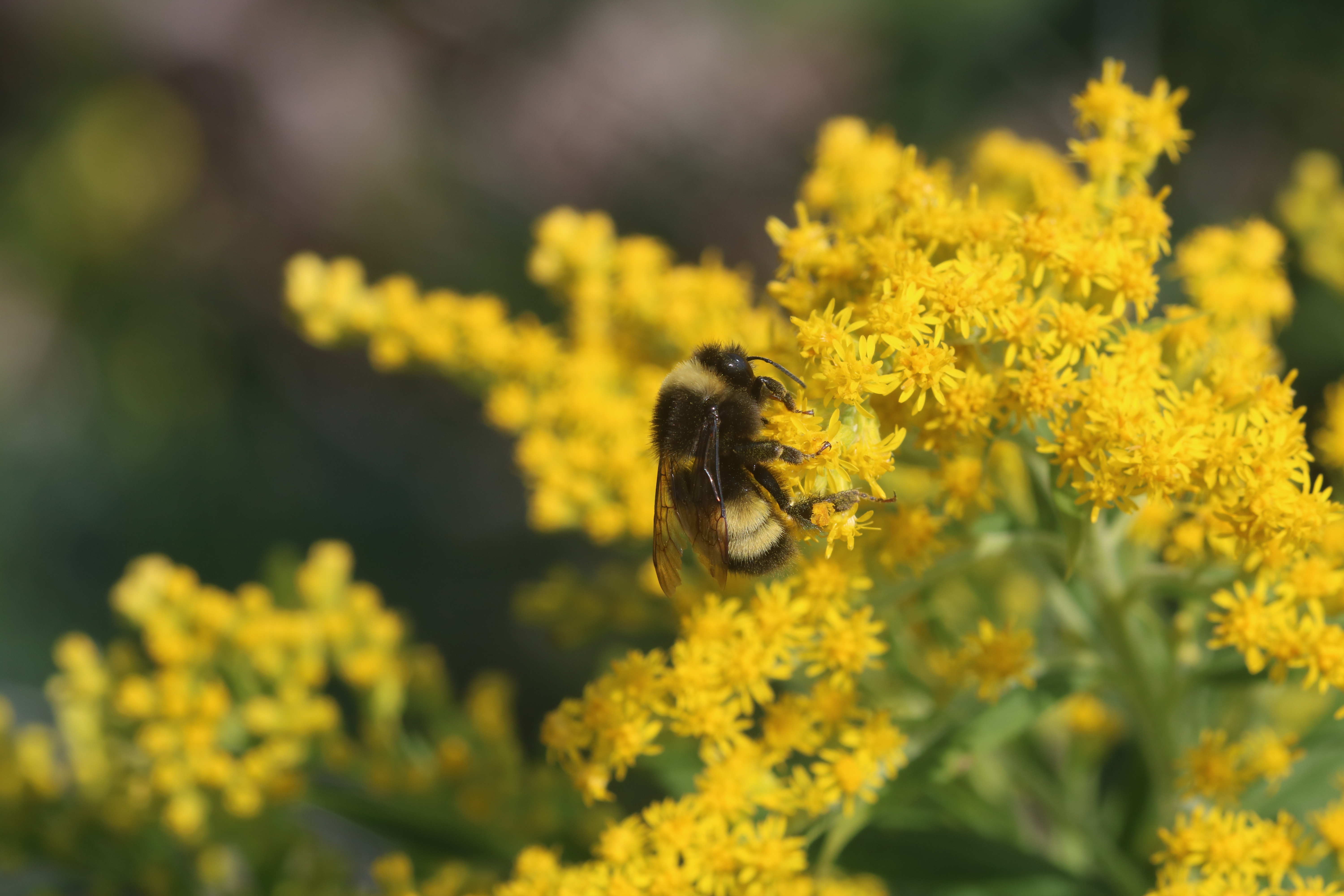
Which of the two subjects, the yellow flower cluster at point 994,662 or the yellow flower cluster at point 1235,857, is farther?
the yellow flower cluster at point 994,662

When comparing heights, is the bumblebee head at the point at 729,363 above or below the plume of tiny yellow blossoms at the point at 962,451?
above

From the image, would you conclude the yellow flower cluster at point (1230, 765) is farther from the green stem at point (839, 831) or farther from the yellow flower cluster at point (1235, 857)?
the green stem at point (839, 831)

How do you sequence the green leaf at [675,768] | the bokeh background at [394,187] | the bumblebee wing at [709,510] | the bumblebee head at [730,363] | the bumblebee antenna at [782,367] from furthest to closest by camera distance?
the bokeh background at [394,187]
the green leaf at [675,768]
the bumblebee head at [730,363]
the bumblebee wing at [709,510]
the bumblebee antenna at [782,367]

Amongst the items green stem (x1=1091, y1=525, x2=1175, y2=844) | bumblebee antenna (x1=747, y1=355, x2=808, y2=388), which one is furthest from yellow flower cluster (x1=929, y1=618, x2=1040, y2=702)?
bumblebee antenna (x1=747, y1=355, x2=808, y2=388)

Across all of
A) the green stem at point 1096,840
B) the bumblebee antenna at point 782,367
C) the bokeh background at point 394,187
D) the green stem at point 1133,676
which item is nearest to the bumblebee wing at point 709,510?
the bumblebee antenna at point 782,367

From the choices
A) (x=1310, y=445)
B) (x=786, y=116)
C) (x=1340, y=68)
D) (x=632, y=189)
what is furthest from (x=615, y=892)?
(x=786, y=116)

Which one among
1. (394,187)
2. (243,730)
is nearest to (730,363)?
(243,730)

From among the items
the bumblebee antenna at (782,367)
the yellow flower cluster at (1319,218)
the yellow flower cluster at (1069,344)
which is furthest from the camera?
the yellow flower cluster at (1319,218)

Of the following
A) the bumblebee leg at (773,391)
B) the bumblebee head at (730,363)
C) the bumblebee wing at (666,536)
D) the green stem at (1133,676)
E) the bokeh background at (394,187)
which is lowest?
the green stem at (1133,676)
